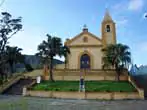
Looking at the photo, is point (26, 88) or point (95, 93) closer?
point (95, 93)

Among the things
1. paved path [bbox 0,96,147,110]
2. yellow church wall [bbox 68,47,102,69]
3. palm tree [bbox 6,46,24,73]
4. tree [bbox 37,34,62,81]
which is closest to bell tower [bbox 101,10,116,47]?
yellow church wall [bbox 68,47,102,69]

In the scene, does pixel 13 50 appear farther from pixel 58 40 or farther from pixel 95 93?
pixel 95 93

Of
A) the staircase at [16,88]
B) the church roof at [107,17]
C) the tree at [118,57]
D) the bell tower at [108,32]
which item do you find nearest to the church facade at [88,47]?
the bell tower at [108,32]

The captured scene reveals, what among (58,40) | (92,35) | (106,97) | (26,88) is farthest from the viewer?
(92,35)

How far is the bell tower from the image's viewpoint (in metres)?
44.5

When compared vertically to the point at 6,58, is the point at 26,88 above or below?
below

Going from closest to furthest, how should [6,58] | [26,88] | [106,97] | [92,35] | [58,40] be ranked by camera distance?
[106,97] → [26,88] → [58,40] → [6,58] → [92,35]

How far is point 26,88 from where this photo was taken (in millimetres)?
29203

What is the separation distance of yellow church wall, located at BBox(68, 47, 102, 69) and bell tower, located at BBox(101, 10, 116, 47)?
2.26 metres

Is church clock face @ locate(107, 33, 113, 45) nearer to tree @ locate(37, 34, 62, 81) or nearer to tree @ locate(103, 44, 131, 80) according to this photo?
tree @ locate(103, 44, 131, 80)

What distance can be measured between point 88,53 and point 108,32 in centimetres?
571

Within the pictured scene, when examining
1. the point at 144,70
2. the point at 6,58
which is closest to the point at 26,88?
the point at 6,58

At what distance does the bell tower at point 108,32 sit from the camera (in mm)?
44469

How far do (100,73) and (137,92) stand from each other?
34.8 ft
